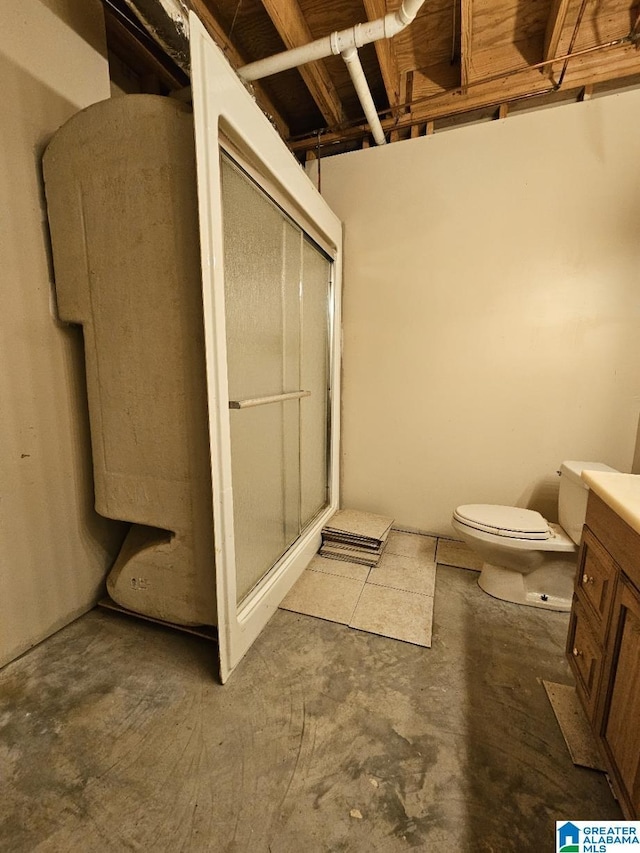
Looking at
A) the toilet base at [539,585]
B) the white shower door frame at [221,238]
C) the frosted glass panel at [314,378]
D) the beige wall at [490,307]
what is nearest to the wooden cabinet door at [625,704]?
the toilet base at [539,585]

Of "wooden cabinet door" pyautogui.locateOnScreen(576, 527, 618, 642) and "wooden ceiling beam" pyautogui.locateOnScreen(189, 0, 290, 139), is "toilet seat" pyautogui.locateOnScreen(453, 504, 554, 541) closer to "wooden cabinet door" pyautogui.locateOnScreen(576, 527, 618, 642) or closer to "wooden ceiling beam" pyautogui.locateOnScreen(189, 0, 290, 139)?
"wooden cabinet door" pyautogui.locateOnScreen(576, 527, 618, 642)

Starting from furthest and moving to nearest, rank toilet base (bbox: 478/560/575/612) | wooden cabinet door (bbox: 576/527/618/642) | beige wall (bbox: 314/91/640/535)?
1. beige wall (bbox: 314/91/640/535)
2. toilet base (bbox: 478/560/575/612)
3. wooden cabinet door (bbox: 576/527/618/642)

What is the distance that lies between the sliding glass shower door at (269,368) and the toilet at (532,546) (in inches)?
37.5

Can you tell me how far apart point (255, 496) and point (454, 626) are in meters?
1.10

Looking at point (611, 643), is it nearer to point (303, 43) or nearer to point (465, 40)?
point (465, 40)

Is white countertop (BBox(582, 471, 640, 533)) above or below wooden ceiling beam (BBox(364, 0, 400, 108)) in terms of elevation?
below

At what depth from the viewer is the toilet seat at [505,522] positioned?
1661 millimetres

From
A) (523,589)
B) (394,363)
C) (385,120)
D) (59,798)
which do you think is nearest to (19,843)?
(59,798)

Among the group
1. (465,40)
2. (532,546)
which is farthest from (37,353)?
(465,40)

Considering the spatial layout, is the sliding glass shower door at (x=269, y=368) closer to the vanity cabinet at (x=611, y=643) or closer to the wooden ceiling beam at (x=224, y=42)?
the wooden ceiling beam at (x=224, y=42)

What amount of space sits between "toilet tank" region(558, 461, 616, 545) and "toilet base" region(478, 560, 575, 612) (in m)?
0.19

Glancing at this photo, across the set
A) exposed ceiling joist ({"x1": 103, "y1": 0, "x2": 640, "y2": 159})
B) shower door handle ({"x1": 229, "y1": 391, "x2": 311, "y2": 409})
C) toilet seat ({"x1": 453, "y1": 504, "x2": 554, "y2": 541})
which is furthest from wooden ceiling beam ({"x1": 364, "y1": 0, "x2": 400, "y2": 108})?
toilet seat ({"x1": 453, "y1": 504, "x2": 554, "y2": 541})

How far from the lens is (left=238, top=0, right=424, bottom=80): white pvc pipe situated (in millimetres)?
1390

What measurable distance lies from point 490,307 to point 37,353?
2326mm
